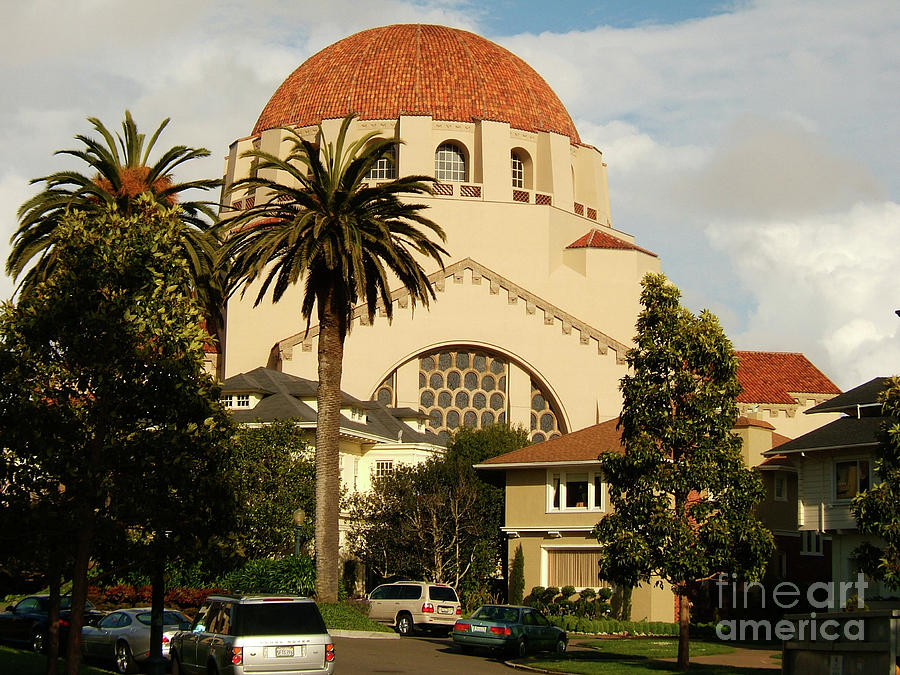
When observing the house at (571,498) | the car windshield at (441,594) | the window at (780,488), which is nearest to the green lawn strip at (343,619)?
the car windshield at (441,594)

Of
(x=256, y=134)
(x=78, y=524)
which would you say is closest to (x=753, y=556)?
(x=78, y=524)

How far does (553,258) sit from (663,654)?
3680cm

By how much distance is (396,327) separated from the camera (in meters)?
61.4

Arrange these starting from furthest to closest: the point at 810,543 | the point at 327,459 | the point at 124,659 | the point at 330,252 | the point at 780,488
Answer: the point at 810,543
the point at 780,488
the point at 327,459
the point at 330,252
the point at 124,659

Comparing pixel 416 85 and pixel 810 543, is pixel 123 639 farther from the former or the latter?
pixel 416 85

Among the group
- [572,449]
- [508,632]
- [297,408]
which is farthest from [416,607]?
[297,408]

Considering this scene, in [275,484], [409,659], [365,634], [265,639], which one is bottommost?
[409,659]

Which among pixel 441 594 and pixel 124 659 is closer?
pixel 124 659

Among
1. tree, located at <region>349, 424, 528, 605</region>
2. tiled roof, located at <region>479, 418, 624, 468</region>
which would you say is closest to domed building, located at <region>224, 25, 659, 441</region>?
tree, located at <region>349, 424, 528, 605</region>

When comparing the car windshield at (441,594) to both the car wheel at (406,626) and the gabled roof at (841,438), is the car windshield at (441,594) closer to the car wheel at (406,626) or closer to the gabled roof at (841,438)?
the car wheel at (406,626)

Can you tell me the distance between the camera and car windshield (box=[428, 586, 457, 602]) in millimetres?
40219

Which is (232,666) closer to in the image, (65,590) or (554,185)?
(65,590)

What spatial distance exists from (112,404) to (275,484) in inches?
987

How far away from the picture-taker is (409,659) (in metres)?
31.0
